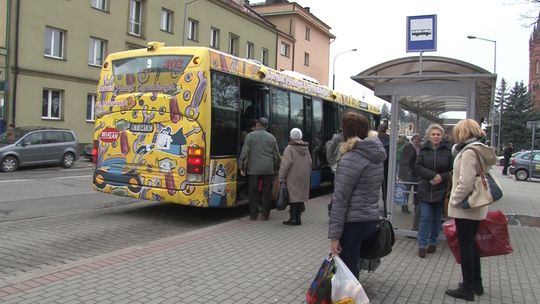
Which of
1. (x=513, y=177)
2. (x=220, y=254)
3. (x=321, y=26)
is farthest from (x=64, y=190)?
(x=321, y=26)

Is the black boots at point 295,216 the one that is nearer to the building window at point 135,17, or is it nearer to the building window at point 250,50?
the building window at point 135,17

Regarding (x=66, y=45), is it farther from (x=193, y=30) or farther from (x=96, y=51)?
(x=193, y=30)

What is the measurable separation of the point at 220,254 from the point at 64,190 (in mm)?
7984

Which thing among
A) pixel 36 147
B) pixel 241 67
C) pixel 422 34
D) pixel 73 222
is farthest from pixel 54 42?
pixel 422 34

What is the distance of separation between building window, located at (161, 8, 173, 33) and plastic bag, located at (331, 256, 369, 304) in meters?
30.1

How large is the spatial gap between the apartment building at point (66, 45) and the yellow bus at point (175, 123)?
54.3 ft

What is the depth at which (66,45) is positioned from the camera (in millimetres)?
25594

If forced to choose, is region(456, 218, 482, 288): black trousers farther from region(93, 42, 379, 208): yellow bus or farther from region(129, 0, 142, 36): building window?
region(129, 0, 142, 36): building window

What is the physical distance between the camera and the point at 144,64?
8.58 meters

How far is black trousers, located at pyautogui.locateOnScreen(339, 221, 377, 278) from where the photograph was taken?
4.05 metres

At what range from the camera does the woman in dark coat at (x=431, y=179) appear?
644 cm

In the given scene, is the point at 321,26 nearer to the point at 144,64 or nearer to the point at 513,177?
the point at 513,177

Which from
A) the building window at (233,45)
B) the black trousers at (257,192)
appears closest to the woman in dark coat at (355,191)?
the black trousers at (257,192)

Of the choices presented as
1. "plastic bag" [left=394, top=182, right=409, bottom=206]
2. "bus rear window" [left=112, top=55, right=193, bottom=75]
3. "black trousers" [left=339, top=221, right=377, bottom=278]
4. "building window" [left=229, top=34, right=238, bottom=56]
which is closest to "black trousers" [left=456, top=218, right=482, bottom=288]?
"black trousers" [left=339, top=221, right=377, bottom=278]
